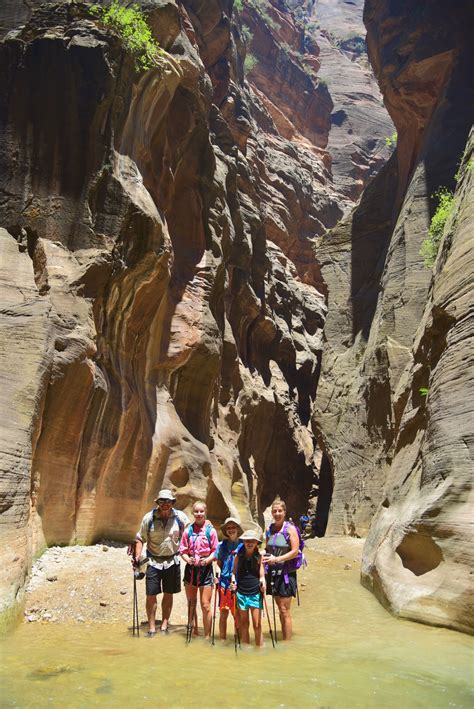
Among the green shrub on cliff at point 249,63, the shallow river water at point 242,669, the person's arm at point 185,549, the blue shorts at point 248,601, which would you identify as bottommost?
the shallow river water at point 242,669

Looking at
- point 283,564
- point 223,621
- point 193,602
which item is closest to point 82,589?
point 193,602

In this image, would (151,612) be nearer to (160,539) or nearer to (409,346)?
(160,539)

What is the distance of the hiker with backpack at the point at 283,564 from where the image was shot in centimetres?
718

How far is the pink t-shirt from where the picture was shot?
7414 millimetres

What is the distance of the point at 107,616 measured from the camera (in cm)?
817

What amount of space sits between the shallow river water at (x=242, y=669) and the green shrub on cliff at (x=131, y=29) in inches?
544

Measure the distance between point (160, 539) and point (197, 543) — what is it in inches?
18.4

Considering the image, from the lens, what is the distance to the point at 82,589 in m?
8.88

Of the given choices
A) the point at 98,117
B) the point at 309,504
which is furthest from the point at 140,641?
the point at 309,504

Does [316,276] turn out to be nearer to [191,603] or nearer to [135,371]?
[135,371]

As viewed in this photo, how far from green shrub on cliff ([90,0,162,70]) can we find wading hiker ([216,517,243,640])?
13.0 metres

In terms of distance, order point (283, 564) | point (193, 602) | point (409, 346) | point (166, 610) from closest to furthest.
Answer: point (283, 564)
point (193, 602)
point (166, 610)
point (409, 346)

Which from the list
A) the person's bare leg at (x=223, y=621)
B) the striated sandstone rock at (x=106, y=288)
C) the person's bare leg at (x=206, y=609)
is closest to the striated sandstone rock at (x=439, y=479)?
the person's bare leg at (x=223, y=621)

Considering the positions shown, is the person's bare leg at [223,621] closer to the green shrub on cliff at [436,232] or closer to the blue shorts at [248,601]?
the blue shorts at [248,601]
